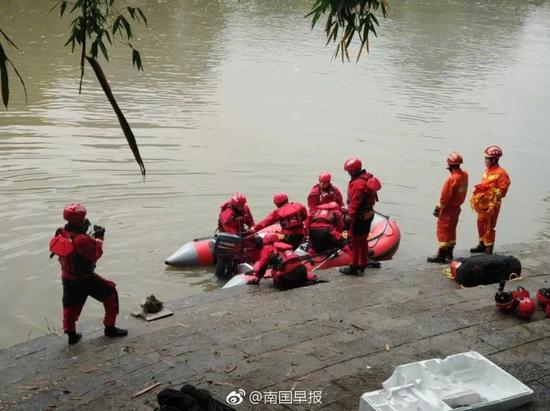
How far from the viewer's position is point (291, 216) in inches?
343

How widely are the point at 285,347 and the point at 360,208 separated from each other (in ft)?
6.96

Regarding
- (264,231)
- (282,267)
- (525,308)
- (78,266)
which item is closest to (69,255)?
(78,266)

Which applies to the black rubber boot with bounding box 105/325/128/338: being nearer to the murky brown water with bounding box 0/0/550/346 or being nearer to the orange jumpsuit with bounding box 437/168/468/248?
the murky brown water with bounding box 0/0/550/346

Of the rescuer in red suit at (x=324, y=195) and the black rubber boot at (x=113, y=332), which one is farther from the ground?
the rescuer in red suit at (x=324, y=195)

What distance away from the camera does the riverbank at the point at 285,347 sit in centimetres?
516

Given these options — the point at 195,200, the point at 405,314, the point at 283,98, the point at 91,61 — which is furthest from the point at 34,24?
the point at 91,61

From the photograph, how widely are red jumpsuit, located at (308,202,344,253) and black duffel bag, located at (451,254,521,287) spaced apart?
1.72m

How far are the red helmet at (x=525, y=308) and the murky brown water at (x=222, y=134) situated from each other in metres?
2.66

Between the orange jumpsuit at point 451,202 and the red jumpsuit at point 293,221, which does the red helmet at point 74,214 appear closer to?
the red jumpsuit at point 293,221

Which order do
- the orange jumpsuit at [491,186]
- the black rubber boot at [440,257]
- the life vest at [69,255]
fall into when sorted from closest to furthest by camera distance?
the life vest at [69,255] → the orange jumpsuit at [491,186] → the black rubber boot at [440,257]

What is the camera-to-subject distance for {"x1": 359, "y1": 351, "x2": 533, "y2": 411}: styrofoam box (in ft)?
14.2

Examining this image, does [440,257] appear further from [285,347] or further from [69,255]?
[69,255]

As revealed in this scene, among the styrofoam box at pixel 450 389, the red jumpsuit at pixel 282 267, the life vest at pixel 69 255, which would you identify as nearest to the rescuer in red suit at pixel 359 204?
the red jumpsuit at pixel 282 267

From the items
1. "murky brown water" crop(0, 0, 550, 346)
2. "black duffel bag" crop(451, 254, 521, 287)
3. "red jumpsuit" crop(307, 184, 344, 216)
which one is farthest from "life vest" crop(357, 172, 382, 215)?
"red jumpsuit" crop(307, 184, 344, 216)
